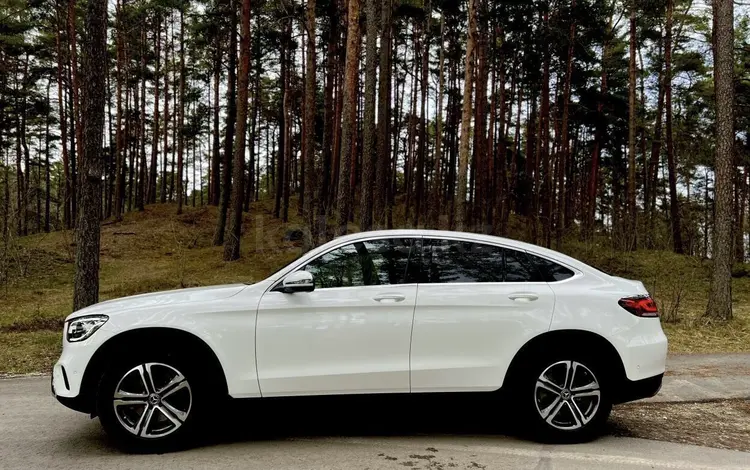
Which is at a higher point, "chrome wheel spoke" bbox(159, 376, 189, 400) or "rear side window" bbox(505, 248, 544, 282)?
"rear side window" bbox(505, 248, 544, 282)

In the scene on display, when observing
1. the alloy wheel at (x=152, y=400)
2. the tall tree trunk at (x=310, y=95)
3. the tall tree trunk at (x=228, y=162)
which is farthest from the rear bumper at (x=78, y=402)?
the tall tree trunk at (x=228, y=162)

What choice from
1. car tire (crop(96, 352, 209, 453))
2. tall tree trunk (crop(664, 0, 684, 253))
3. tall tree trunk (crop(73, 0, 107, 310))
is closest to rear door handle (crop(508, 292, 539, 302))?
car tire (crop(96, 352, 209, 453))

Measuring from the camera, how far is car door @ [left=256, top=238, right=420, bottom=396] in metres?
4.04

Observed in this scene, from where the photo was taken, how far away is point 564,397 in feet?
13.8

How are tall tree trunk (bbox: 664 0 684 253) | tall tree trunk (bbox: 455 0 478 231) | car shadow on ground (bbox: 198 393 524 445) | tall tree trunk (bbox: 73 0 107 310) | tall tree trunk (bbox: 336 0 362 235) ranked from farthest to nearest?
tall tree trunk (bbox: 664 0 684 253), tall tree trunk (bbox: 455 0 478 231), tall tree trunk (bbox: 336 0 362 235), tall tree trunk (bbox: 73 0 107 310), car shadow on ground (bbox: 198 393 524 445)

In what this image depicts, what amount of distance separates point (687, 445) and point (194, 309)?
164 inches

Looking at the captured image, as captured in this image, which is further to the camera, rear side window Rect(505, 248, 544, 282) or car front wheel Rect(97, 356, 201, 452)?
rear side window Rect(505, 248, 544, 282)

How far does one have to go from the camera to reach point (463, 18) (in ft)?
79.7

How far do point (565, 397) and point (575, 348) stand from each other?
1.32ft

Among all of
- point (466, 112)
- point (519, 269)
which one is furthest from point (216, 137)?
point (519, 269)

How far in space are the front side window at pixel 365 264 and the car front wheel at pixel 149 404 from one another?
4.21ft

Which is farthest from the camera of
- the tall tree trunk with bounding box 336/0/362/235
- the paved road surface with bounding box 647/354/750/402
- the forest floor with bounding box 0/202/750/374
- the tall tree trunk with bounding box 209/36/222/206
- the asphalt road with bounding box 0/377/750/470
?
the tall tree trunk with bounding box 209/36/222/206

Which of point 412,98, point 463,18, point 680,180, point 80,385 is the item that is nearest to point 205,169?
point 412,98

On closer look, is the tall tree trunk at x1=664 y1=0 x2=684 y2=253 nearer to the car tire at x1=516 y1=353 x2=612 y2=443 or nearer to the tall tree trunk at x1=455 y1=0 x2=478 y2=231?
the tall tree trunk at x1=455 y1=0 x2=478 y2=231
